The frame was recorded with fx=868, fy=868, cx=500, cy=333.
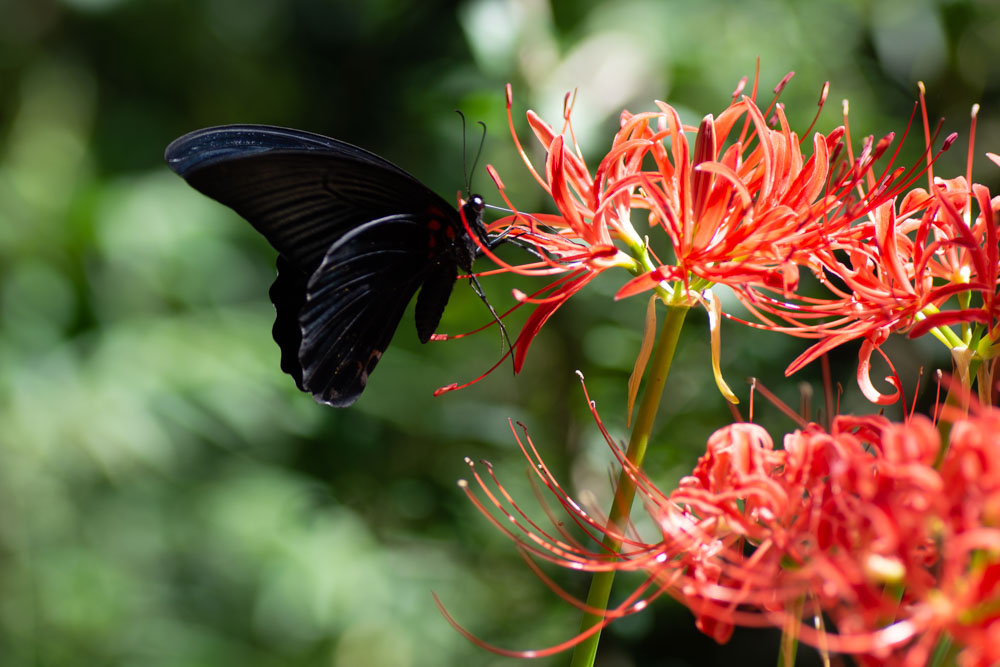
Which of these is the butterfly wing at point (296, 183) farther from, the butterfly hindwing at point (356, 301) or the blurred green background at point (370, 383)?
the blurred green background at point (370, 383)

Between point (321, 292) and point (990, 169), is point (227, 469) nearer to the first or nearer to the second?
point (321, 292)

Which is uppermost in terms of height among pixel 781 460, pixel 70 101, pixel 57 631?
pixel 781 460

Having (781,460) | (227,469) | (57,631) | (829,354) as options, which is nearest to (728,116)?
(781,460)

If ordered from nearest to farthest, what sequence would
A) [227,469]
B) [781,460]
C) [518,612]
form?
[781,460] < [518,612] < [227,469]

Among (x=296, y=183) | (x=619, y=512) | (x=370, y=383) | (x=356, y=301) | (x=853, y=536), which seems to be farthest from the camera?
(x=370, y=383)

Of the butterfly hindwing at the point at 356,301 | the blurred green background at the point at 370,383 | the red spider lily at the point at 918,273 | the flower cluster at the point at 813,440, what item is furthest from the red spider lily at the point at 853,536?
the blurred green background at the point at 370,383

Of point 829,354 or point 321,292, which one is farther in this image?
point 829,354

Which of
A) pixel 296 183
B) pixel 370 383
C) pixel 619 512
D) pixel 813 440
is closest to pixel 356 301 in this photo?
pixel 296 183

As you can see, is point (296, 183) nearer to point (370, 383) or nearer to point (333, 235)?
point (333, 235)
